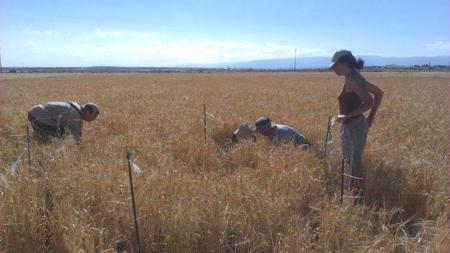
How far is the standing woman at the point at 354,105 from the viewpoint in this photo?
4035 millimetres

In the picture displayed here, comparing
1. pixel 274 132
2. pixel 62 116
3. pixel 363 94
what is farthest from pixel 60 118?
pixel 363 94

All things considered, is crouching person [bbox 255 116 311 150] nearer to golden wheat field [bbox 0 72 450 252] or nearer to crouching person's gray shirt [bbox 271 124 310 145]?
crouching person's gray shirt [bbox 271 124 310 145]

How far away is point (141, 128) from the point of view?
7.42 m

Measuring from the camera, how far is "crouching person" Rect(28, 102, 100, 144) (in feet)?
19.9

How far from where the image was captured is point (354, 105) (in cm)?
421

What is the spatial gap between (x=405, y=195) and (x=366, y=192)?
16.1 inches

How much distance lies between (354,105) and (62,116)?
437cm

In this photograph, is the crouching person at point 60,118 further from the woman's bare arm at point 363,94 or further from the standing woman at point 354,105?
the woman's bare arm at point 363,94

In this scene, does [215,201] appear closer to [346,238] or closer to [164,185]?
[164,185]

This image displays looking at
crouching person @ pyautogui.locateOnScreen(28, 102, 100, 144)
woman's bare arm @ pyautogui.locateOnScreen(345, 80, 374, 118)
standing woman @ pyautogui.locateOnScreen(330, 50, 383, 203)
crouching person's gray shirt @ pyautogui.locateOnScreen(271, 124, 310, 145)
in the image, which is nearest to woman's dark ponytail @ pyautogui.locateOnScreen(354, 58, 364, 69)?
standing woman @ pyautogui.locateOnScreen(330, 50, 383, 203)

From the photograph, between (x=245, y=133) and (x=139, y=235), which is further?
(x=245, y=133)

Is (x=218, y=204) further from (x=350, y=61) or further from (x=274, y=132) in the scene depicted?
(x=274, y=132)

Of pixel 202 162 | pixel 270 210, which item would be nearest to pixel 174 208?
pixel 270 210

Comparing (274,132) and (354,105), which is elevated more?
(354,105)
